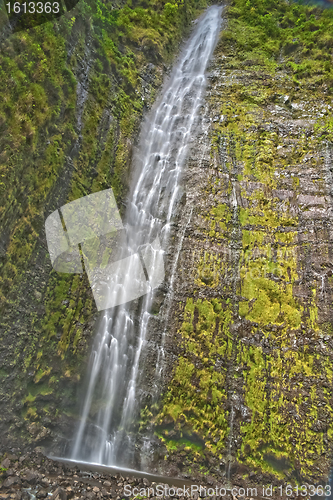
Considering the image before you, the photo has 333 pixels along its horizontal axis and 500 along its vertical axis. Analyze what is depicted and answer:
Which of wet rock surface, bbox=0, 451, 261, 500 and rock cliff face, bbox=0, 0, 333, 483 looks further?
rock cliff face, bbox=0, 0, 333, 483

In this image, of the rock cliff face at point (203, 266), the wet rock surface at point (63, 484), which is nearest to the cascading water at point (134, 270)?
the rock cliff face at point (203, 266)

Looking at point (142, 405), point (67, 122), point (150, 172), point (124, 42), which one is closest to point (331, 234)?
point (150, 172)

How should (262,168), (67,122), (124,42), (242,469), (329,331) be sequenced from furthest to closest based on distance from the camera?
(124,42) → (262,168) → (67,122) → (329,331) → (242,469)

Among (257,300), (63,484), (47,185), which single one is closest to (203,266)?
(257,300)

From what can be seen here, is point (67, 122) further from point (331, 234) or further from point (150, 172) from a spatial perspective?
point (331, 234)

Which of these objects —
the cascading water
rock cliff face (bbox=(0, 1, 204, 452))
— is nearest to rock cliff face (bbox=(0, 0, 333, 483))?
rock cliff face (bbox=(0, 1, 204, 452))

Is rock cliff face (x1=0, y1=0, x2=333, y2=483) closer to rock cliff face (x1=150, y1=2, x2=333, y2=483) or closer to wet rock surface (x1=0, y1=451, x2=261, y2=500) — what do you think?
rock cliff face (x1=150, y1=2, x2=333, y2=483)

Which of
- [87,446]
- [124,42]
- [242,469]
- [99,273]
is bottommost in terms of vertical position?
[242,469]
